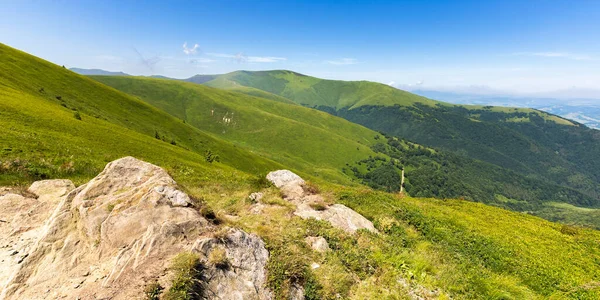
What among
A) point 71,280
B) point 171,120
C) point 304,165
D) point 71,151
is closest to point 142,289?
point 71,280

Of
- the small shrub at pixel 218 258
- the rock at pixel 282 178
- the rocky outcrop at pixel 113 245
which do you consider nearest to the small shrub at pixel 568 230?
the rock at pixel 282 178

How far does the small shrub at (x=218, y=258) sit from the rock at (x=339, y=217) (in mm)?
7567

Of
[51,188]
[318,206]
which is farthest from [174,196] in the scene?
[51,188]

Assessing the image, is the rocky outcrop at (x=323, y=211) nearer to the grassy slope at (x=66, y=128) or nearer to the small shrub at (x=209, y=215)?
the small shrub at (x=209, y=215)

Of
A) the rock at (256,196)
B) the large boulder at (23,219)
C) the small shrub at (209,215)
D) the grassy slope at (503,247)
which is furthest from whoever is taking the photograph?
the rock at (256,196)

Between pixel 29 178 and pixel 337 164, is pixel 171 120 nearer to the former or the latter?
pixel 29 178

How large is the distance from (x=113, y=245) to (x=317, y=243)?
9.17 meters

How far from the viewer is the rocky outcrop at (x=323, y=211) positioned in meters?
17.7

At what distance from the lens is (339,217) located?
1836 centimetres

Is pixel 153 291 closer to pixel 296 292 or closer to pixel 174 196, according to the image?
pixel 296 292

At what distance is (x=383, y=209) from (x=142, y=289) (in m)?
19.0

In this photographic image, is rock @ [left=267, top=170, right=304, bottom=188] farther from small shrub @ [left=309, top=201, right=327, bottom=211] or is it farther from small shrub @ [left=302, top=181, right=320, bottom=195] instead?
small shrub @ [left=309, top=201, right=327, bottom=211]

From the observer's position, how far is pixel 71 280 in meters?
9.22

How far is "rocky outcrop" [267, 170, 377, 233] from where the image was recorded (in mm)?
17734
